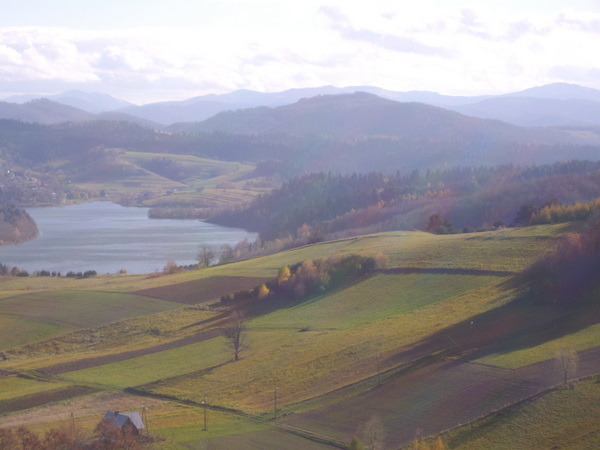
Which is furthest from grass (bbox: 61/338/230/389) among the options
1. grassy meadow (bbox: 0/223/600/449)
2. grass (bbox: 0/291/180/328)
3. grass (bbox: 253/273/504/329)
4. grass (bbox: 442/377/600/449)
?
grass (bbox: 442/377/600/449)

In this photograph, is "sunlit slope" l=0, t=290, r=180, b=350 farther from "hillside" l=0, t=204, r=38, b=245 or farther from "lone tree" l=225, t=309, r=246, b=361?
"hillside" l=0, t=204, r=38, b=245

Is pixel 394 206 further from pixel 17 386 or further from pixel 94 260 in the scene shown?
pixel 17 386

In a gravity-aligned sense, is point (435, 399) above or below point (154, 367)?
above

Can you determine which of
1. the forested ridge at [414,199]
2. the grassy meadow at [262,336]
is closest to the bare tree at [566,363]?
the grassy meadow at [262,336]

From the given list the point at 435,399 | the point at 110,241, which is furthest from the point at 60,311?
the point at 110,241

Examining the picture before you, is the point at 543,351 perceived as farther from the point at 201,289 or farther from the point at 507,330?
the point at 201,289

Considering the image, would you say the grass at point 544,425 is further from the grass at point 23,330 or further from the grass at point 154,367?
the grass at point 23,330
